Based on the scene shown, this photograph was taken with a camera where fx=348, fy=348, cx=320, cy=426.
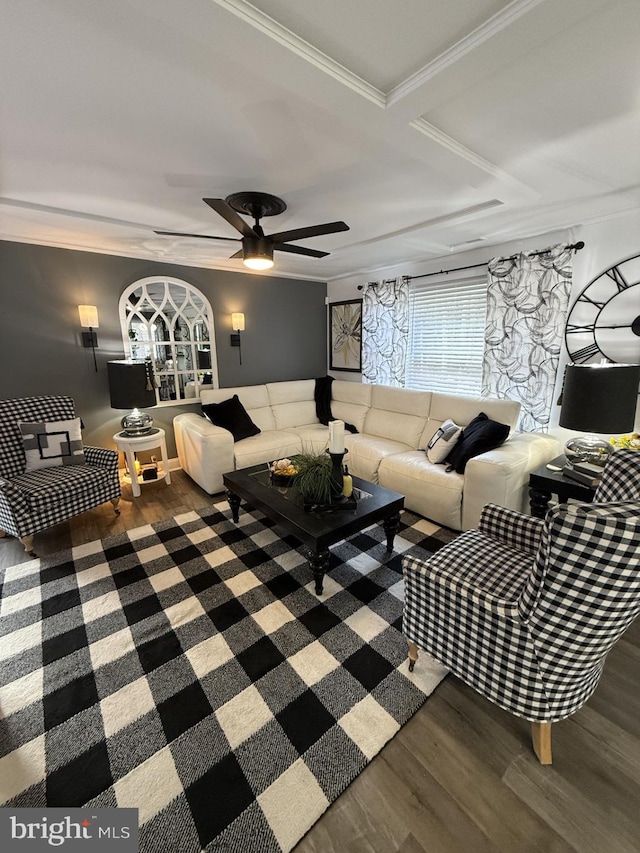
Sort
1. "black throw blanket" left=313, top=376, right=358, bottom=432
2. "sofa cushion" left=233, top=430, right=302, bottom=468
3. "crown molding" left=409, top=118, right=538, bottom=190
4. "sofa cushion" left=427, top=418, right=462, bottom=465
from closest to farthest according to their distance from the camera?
1. "crown molding" left=409, top=118, right=538, bottom=190
2. "sofa cushion" left=427, top=418, right=462, bottom=465
3. "sofa cushion" left=233, top=430, right=302, bottom=468
4. "black throw blanket" left=313, top=376, right=358, bottom=432

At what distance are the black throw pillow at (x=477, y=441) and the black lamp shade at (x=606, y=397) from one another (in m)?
0.67

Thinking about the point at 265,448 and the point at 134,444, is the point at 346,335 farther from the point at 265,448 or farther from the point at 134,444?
the point at 134,444

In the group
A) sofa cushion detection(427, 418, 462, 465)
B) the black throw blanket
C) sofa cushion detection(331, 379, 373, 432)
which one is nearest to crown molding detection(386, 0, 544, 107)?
sofa cushion detection(427, 418, 462, 465)

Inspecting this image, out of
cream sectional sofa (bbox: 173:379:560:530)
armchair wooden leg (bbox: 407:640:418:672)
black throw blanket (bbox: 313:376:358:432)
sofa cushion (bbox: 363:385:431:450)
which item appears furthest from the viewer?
black throw blanket (bbox: 313:376:358:432)

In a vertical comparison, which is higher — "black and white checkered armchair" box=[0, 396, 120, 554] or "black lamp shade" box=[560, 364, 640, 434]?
"black lamp shade" box=[560, 364, 640, 434]

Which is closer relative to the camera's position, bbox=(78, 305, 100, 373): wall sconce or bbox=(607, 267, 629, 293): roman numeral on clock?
bbox=(607, 267, 629, 293): roman numeral on clock

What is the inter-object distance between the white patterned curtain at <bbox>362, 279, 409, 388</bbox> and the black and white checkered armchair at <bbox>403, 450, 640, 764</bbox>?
2.85m

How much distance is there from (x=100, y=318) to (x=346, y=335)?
302 cm

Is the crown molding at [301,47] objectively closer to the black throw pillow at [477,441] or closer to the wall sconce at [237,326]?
the black throw pillow at [477,441]

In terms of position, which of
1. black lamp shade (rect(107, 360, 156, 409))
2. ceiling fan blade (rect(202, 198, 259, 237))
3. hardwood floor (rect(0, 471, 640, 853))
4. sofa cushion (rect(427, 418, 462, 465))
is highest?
ceiling fan blade (rect(202, 198, 259, 237))

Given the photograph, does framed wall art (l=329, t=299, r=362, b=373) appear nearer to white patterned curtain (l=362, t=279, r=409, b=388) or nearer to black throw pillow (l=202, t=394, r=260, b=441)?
white patterned curtain (l=362, t=279, r=409, b=388)

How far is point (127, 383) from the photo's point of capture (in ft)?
10.9

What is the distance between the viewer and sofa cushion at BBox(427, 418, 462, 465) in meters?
3.03

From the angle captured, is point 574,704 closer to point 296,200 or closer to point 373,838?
point 373,838
